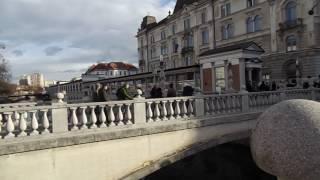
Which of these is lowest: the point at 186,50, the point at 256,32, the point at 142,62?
the point at 142,62

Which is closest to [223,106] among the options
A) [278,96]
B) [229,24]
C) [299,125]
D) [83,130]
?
[278,96]

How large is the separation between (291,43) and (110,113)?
39703 millimetres

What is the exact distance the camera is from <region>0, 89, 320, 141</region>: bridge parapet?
893 cm

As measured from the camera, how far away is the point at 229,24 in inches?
2266

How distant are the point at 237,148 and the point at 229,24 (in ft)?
130

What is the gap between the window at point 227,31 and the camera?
57.2 meters

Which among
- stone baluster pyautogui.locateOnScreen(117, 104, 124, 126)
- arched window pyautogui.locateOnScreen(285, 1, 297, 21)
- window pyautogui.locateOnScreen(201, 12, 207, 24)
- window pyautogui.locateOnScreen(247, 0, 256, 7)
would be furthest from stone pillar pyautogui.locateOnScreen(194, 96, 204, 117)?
window pyautogui.locateOnScreen(201, 12, 207, 24)

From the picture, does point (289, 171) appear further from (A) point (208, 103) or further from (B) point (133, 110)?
(A) point (208, 103)

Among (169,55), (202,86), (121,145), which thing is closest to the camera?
(121,145)

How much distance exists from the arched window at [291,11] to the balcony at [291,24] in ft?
1.92

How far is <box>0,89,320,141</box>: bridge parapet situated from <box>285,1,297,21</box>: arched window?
111 feet

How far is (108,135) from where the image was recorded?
995 centimetres

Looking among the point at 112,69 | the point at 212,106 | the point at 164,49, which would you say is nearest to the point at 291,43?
the point at 212,106

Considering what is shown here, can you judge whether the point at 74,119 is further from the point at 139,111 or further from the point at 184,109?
the point at 184,109
